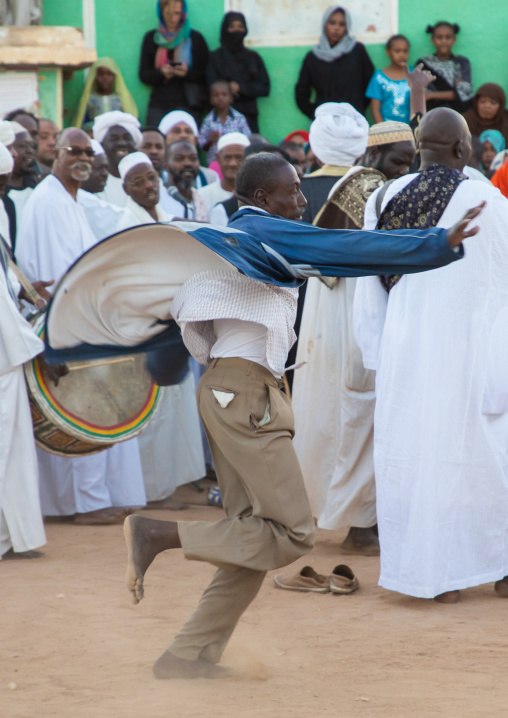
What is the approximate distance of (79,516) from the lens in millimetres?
7348

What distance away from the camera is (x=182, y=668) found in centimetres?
418

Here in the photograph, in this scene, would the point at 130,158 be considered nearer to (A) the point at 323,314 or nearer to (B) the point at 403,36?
(A) the point at 323,314

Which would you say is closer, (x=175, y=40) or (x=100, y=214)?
(x=100, y=214)

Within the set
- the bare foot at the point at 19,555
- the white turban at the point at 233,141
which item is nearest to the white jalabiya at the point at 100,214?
the white turban at the point at 233,141

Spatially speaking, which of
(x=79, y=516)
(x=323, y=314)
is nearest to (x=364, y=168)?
(x=323, y=314)

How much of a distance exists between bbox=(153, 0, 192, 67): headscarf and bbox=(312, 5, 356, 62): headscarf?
168 cm

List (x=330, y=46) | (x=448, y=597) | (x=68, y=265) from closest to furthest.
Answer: (x=448, y=597) < (x=68, y=265) < (x=330, y=46)

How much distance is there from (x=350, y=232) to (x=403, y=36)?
11.1 m

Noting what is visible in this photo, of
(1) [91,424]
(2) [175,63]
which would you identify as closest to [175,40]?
(2) [175,63]

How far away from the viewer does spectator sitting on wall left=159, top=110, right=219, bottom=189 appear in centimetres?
1056

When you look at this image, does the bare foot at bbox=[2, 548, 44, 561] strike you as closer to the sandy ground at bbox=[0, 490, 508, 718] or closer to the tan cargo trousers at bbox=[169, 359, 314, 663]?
the sandy ground at bbox=[0, 490, 508, 718]

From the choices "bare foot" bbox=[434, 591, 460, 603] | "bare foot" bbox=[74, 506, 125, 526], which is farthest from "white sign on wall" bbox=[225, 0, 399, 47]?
"bare foot" bbox=[434, 591, 460, 603]

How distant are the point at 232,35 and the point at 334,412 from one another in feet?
27.9

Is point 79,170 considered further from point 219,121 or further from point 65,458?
point 219,121
